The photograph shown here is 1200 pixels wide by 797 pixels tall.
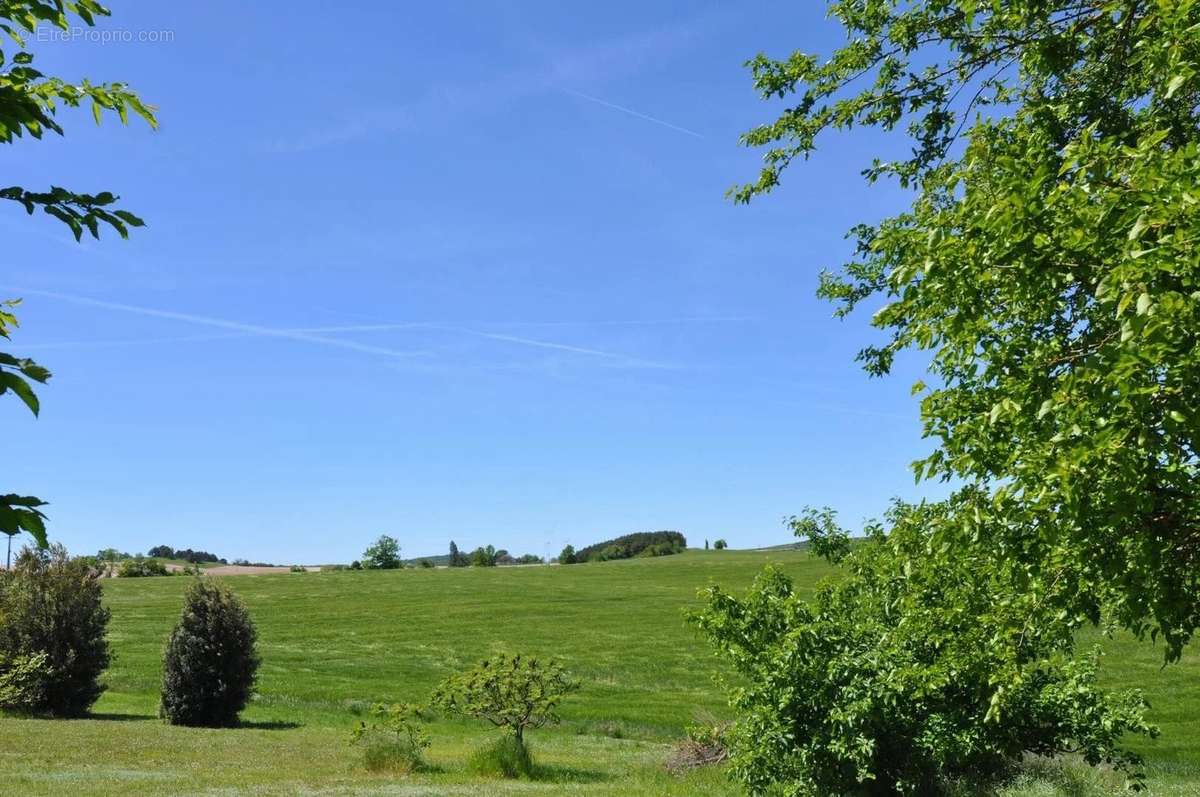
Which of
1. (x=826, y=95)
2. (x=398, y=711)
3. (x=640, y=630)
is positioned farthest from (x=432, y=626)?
(x=826, y=95)

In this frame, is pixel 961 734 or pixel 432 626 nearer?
pixel 961 734

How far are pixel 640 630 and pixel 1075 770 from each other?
45.7 metres

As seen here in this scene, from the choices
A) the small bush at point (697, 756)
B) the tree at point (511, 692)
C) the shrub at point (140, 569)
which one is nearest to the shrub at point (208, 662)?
the tree at point (511, 692)

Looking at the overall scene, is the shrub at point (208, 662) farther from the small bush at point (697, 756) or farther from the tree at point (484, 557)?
the tree at point (484, 557)

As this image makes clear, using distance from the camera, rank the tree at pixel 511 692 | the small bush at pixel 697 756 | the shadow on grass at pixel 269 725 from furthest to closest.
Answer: the shadow on grass at pixel 269 725 → the tree at pixel 511 692 → the small bush at pixel 697 756

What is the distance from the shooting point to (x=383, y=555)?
411 ft

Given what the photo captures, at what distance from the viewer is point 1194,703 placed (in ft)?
110

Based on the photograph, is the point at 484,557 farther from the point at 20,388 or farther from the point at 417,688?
the point at 20,388

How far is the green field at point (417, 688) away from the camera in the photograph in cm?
1691

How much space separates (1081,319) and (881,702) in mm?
5483

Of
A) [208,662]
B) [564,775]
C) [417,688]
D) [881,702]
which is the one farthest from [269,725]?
[881,702]

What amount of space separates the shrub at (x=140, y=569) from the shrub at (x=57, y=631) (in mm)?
66603

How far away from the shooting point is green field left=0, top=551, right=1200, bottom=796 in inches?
666

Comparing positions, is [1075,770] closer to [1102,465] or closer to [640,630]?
[1102,465]
